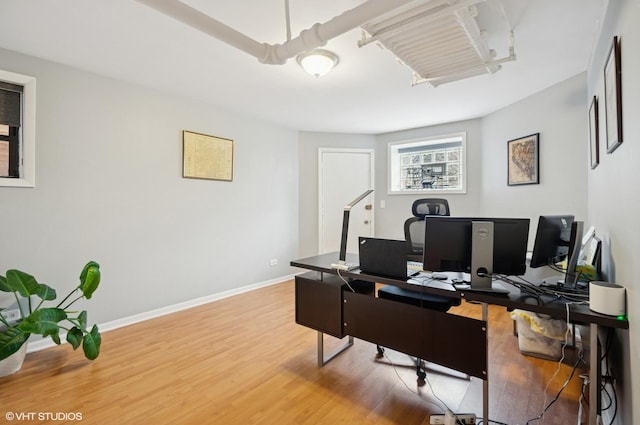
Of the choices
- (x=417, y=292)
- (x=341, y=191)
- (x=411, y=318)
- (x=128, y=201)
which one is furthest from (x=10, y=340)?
(x=341, y=191)

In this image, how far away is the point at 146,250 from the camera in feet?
10.5

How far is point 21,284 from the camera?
2.08 metres

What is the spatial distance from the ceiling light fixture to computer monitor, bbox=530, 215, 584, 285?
1.89m

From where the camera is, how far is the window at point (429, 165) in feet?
15.1

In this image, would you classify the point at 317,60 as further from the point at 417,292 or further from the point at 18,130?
the point at 18,130

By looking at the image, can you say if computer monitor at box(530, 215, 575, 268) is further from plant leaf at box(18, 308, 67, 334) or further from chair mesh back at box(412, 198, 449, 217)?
plant leaf at box(18, 308, 67, 334)

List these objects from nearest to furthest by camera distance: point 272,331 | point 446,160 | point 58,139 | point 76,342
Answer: point 76,342
point 58,139
point 272,331
point 446,160

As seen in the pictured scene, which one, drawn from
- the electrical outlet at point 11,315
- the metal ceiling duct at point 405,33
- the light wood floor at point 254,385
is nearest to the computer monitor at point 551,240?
the light wood floor at point 254,385

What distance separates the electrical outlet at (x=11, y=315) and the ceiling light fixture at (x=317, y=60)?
2.96 metres

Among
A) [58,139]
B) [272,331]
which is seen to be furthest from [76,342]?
[58,139]

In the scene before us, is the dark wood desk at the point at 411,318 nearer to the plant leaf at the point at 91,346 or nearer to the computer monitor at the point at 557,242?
the computer monitor at the point at 557,242

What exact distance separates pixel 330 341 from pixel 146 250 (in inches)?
86.0

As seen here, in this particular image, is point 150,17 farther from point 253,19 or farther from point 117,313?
point 117,313

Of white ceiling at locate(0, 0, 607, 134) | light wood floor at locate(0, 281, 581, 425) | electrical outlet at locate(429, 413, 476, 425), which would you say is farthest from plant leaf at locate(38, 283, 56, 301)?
electrical outlet at locate(429, 413, 476, 425)
